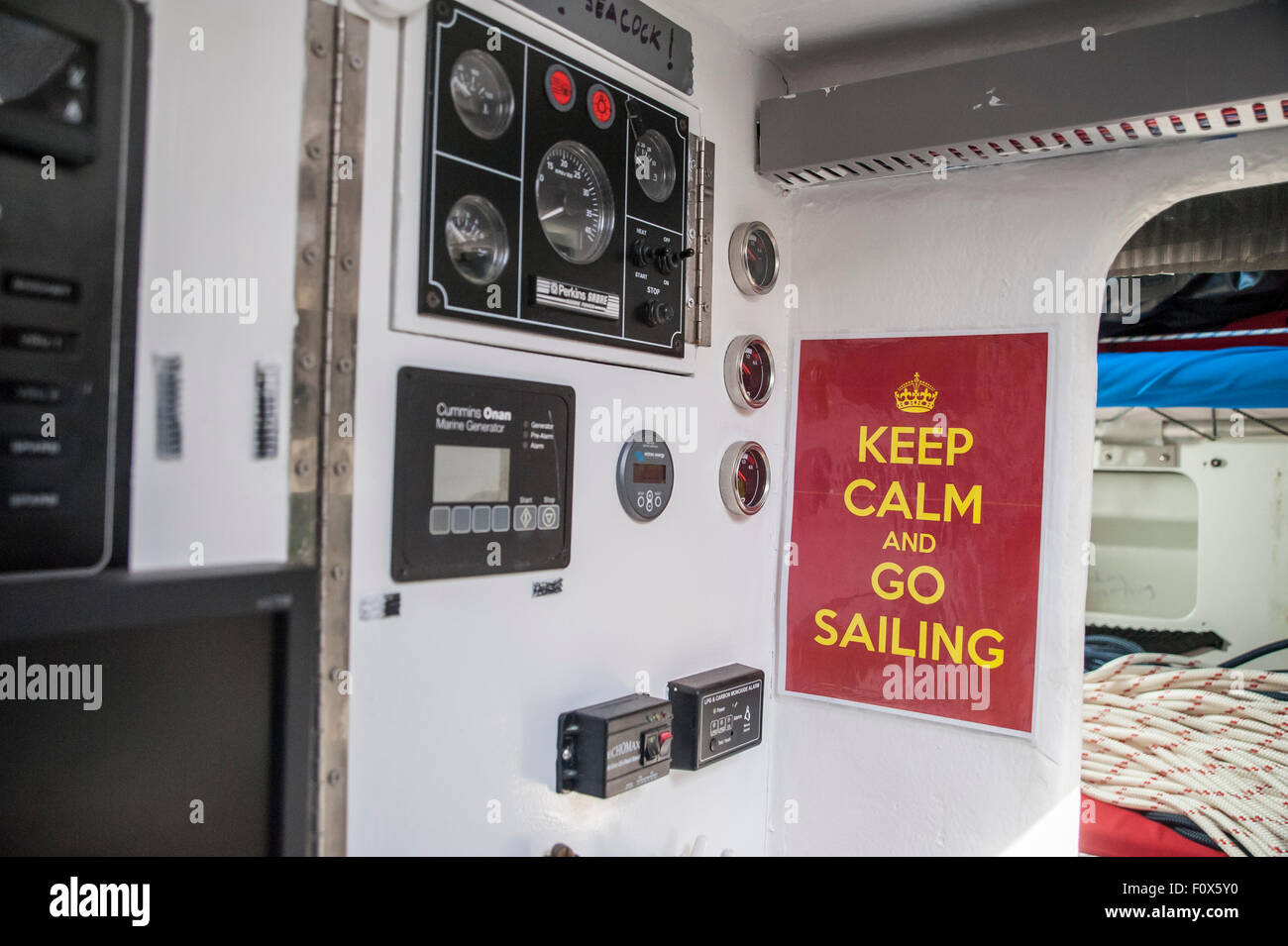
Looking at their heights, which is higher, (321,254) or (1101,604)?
(321,254)

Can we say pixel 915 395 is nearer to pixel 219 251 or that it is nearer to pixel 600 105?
pixel 600 105

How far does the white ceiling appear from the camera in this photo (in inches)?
85.4

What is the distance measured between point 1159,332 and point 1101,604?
320cm

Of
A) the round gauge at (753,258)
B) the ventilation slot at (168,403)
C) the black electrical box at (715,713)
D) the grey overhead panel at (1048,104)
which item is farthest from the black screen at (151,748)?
the grey overhead panel at (1048,104)

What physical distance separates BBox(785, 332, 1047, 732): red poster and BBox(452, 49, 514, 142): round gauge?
1.21 meters

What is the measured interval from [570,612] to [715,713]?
55 centimetres

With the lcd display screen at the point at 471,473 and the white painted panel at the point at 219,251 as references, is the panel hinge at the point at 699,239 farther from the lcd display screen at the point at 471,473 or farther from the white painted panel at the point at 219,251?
the white painted panel at the point at 219,251

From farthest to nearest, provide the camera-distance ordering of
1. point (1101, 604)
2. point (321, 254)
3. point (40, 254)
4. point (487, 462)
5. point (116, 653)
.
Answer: point (1101, 604)
point (487, 462)
point (321, 254)
point (116, 653)
point (40, 254)

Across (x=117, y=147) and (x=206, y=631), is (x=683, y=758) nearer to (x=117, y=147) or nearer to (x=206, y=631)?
(x=206, y=631)

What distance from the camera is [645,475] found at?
6.87 ft

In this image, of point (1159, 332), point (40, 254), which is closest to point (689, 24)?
point (40, 254)

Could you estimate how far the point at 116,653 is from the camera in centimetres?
118

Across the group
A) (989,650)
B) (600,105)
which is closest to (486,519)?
(600,105)

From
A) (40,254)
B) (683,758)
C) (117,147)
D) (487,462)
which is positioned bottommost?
(683,758)
